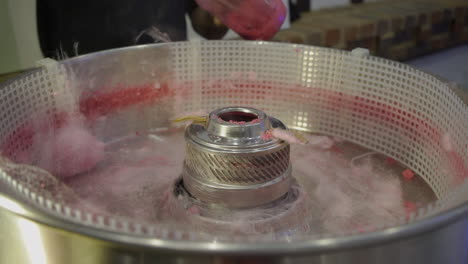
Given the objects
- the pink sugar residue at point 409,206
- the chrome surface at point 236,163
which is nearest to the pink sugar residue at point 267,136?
the chrome surface at point 236,163

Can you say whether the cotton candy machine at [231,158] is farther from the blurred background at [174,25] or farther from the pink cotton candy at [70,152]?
the blurred background at [174,25]

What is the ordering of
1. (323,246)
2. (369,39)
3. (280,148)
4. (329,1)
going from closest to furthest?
(323,246), (280,148), (369,39), (329,1)

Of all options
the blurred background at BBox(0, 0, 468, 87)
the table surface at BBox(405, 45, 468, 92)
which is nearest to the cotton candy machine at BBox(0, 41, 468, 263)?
the blurred background at BBox(0, 0, 468, 87)

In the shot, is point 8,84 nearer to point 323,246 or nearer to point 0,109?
point 0,109

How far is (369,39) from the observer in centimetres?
129

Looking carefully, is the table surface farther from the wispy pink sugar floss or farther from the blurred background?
the wispy pink sugar floss

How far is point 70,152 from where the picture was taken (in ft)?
1.85

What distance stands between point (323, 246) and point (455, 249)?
0.37 feet

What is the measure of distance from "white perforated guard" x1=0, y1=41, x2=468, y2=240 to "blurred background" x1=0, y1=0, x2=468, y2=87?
138 millimetres

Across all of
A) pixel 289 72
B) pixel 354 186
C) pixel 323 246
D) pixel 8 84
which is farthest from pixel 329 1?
pixel 323 246

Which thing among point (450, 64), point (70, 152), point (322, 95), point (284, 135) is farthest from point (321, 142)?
point (450, 64)

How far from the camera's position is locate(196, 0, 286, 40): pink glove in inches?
26.8

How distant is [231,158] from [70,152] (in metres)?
0.21

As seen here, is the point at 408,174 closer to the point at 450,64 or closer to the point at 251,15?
the point at 251,15
